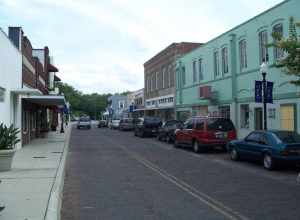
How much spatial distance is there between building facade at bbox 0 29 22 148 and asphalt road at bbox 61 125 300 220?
13.4 feet

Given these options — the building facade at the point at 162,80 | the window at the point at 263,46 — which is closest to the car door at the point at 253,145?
the window at the point at 263,46

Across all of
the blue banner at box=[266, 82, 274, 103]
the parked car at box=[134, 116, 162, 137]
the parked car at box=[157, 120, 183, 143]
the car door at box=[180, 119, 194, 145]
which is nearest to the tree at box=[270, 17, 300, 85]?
the blue banner at box=[266, 82, 274, 103]

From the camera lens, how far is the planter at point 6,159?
532 inches

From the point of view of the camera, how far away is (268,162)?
14.8 m

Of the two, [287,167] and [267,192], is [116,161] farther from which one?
[267,192]

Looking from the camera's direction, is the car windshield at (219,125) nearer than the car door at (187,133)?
Yes

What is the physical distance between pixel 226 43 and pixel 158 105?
834 inches

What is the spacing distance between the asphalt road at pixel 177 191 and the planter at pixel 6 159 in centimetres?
187

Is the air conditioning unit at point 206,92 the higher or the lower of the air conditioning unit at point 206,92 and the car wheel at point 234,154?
the higher

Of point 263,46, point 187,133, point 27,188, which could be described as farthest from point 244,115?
point 27,188

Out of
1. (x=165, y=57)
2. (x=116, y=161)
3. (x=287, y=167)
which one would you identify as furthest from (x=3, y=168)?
(x=165, y=57)

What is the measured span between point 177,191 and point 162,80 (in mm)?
37196

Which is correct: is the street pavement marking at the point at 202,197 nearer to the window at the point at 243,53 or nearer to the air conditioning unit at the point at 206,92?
the window at the point at 243,53

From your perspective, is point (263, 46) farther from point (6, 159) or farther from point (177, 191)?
point (6, 159)
